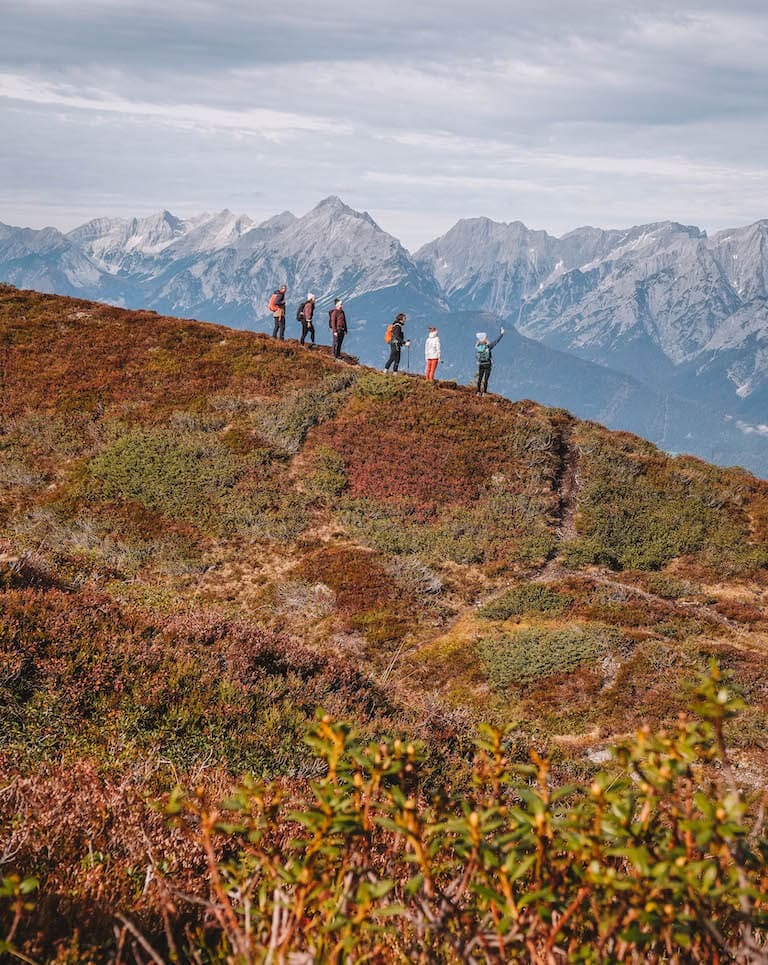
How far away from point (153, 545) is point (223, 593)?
3262 mm

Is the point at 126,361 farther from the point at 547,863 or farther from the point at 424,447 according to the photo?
the point at 547,863

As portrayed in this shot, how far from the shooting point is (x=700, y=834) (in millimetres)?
1788

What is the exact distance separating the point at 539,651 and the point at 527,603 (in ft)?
9.30

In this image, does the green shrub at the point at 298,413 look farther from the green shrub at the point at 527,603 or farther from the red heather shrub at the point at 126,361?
the green shrub at the point at 527,603

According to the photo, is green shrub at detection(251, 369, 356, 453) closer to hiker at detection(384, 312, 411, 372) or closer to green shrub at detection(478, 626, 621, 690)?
hiker at detection(384, 312, 411, 372)

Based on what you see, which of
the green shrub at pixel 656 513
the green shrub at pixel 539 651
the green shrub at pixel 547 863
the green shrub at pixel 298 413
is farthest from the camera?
the green shrub at pixel 298 413

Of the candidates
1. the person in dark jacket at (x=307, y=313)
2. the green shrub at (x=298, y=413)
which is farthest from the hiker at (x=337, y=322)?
the green shrub at (x=298, y=413)

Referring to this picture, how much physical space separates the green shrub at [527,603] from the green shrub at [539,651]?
127 cm

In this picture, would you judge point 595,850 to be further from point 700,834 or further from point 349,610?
point 349,610

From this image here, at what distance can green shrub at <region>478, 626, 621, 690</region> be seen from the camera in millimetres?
15148

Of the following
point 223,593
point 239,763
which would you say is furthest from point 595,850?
point 223,593

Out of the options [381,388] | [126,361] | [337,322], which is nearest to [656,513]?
[381,388]

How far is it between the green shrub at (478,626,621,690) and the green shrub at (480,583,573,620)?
4.15 feet

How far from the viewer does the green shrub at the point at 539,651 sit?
15148 millimetres
